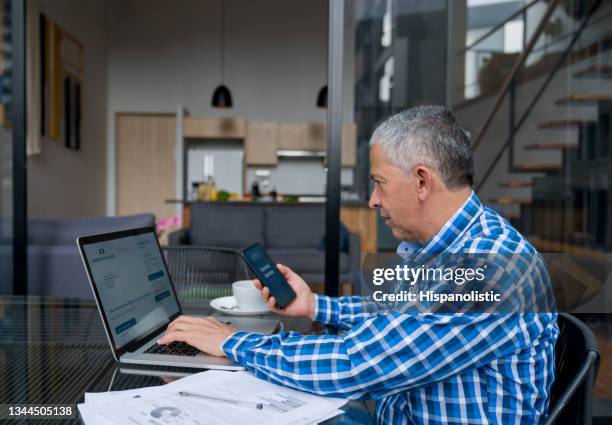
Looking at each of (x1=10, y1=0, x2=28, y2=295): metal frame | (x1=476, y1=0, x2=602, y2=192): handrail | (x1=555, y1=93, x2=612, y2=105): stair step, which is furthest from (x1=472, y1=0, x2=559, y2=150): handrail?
(x1=10, y1=0, x2=28, y2=295): metal frame

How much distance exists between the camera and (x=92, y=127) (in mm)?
7551

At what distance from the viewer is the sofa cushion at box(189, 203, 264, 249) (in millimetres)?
4852

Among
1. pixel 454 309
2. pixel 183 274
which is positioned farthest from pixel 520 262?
pixel 183 274

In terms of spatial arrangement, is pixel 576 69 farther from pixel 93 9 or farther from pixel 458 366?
pixel 93 9

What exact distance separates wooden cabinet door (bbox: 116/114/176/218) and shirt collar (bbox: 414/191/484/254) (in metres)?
7.74

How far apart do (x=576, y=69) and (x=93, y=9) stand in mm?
6351

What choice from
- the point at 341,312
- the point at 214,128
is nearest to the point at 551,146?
the point at 341,312

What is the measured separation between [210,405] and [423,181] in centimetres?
48

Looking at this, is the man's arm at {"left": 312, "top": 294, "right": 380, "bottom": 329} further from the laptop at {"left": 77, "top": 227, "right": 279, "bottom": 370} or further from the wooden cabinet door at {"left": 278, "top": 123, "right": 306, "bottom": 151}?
the wooden cabinet door at {"left": 278, "top": 123, "right": 306, "bottom": 151}

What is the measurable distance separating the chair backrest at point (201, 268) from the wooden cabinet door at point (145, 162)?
6.39 metres

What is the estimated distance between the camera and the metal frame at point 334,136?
1.82 meters

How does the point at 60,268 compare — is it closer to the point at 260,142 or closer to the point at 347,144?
the point at 347,144

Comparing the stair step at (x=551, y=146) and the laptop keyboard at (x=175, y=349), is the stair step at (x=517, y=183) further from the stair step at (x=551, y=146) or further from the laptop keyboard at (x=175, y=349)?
the laptop keyboard at (x=175, y=349)

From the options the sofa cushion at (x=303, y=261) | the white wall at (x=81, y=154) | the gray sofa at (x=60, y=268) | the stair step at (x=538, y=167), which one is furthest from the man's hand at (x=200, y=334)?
the white wall at (x=81, y=154)
